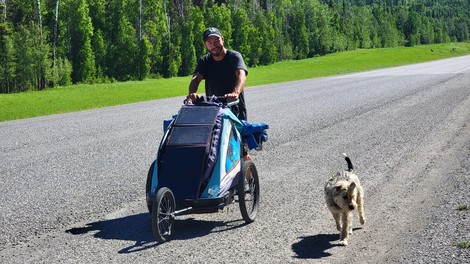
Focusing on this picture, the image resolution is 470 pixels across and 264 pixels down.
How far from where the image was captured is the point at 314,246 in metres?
6.62

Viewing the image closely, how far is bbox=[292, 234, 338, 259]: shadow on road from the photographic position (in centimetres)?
632

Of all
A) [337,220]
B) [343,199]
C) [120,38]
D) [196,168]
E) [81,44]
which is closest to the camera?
[343,199]

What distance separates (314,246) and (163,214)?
1610 millimetres

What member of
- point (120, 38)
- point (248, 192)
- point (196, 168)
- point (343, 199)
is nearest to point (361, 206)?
point (343, 199)

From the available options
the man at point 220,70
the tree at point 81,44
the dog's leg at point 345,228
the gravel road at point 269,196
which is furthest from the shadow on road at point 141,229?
the tree at point 81,44

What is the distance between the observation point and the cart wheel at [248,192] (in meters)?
7.36

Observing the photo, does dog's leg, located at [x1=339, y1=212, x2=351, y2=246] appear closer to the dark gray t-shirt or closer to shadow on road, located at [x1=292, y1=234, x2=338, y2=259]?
shadow on road, located at [x1=292, y1=234, x2=338, y2=259]

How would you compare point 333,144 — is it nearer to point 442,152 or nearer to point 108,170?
point 442,152

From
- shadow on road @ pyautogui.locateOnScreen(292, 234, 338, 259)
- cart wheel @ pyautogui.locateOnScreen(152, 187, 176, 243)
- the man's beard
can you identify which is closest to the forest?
the man's beard

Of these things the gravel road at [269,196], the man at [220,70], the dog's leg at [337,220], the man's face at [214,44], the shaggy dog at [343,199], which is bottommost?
the gravel road at [269,196]

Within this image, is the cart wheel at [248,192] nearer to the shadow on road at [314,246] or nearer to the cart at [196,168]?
the cart at [196,168]

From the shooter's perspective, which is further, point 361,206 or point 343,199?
point 361,206

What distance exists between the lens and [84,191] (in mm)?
9438

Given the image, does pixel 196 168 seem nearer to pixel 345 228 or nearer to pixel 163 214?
pixel 163 214
